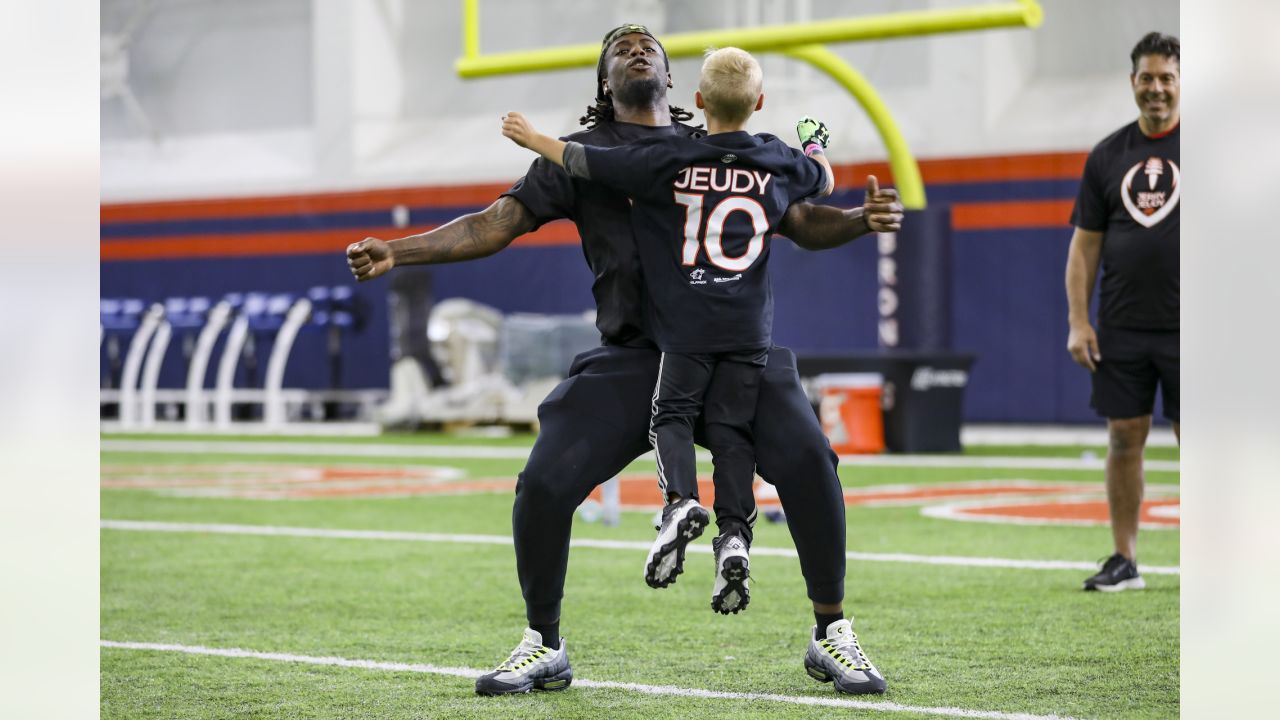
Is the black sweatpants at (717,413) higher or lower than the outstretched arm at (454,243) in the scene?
lower

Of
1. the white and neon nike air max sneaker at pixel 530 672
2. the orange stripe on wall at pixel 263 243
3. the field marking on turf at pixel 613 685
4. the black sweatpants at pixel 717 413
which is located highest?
the orange stripe on wall at pixel 263 243

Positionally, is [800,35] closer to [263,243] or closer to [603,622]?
[603,622]

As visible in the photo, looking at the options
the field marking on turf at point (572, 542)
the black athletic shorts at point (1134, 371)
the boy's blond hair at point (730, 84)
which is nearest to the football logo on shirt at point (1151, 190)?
the black athletic shorts at point (1134, 371)

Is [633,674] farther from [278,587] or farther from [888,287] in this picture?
[888,287]

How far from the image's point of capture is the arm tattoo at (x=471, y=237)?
4.03 m

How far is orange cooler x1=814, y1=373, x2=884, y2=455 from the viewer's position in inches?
570

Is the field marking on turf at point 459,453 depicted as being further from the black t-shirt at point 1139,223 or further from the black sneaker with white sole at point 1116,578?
the black t-shirt at point 1139,223

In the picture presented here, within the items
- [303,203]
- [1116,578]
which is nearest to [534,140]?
[1116,578]

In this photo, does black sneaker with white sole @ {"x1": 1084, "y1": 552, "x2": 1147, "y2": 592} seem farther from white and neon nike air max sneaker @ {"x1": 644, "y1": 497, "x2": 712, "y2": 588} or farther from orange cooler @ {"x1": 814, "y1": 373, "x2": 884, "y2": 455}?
orange cooler @ {"x1": 814, "y1": 373, "x2": 884, "y2": 455}

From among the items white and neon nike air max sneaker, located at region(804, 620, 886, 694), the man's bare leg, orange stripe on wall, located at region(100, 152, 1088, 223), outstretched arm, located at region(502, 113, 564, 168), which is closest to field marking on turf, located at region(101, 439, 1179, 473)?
orange stripe on wall, located at region(100, 152, 1088, 223)

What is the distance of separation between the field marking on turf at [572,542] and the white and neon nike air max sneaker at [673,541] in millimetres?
2265

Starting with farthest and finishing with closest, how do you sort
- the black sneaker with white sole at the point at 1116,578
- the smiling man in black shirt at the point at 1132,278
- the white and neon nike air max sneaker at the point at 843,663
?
the black sneaker with white sole at the point at 1116,578 < the smiling man in black shirt at the point at 1132,278 < the white and neon nike air max sneaker at the point at 843,663

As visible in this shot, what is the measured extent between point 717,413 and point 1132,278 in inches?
104
